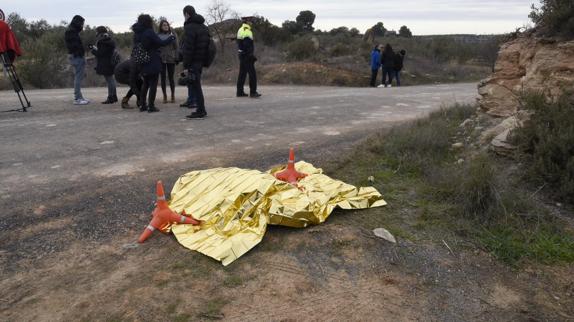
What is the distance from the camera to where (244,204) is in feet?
13.3

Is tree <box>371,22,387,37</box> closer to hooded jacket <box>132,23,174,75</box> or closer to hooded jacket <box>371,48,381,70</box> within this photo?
hooded jacket <box>371,48,381,70</box>

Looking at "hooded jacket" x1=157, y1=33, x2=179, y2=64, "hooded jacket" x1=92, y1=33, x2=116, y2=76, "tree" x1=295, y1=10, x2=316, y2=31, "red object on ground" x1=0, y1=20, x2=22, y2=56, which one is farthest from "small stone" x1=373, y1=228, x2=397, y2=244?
"tree" x1=295, y1=10, x2=316, y2=31

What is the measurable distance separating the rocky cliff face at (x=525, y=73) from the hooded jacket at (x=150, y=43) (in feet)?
A: 19.6

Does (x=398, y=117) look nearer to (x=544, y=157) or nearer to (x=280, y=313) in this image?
(x=544, y=157)

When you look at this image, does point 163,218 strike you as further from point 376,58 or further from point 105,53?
point 376,58

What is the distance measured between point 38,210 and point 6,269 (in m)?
1.05

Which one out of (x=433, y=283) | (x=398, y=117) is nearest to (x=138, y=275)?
(x=433, y=283)

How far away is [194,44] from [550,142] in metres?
6.02

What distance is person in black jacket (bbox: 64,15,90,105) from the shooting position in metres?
9.38

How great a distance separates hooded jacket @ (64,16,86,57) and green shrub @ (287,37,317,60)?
13696 mm

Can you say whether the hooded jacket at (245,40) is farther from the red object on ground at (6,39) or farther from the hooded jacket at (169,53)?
the red object on ground at (6,39)

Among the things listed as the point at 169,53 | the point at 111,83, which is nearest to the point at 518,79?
the point at 169,53

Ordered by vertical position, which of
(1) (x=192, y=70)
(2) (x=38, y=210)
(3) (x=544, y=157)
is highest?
(1) (x=192, y=70)

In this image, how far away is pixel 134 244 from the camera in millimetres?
3617
